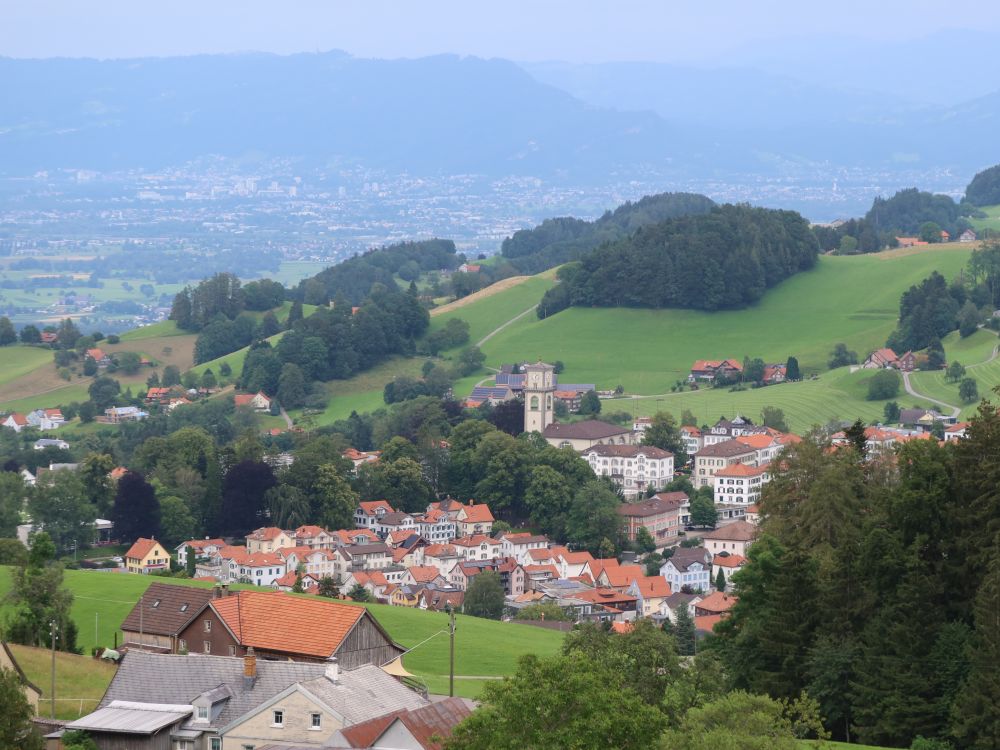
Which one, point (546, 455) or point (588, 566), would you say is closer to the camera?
point (588, 566)

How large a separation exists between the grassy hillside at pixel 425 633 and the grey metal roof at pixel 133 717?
7953 mm

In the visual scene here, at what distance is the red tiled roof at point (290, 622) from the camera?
33625mm

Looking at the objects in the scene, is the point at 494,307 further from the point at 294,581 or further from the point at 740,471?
the point at 294,581

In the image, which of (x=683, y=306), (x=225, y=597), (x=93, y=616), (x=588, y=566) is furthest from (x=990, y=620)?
(x=683, y=306)

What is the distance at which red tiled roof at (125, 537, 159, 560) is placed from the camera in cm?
7638

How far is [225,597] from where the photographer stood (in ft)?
119

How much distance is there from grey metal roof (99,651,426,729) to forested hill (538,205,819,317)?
10454 cm

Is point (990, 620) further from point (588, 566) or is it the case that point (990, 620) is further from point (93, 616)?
point (588, 566)

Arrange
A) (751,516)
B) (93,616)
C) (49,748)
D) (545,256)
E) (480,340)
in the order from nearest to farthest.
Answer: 1. (49,748)
2. (93,616)
3. (751,516)
4. (480,340)
5. (545,256)

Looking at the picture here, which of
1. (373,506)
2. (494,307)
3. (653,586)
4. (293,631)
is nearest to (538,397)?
(373,506)

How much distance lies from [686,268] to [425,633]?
88.0 meters

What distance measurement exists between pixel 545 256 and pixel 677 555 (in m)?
112

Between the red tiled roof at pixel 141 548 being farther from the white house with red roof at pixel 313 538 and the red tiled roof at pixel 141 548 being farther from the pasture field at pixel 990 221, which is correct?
the pasture field at pixel 990 221

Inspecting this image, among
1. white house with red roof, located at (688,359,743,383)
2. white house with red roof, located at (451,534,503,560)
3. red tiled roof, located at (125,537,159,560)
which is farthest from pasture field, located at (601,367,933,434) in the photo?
red tiled roof, located at (125,537,159,560)
